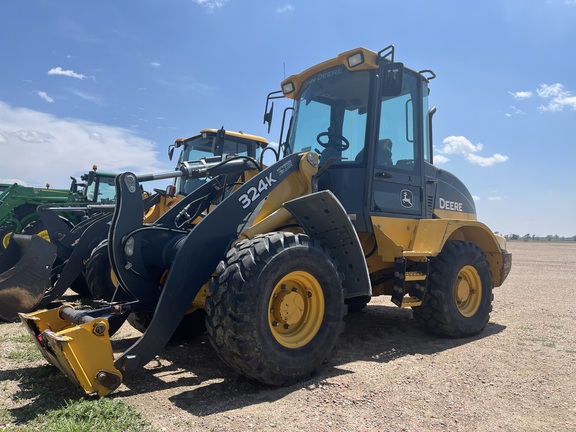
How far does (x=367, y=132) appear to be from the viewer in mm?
5125

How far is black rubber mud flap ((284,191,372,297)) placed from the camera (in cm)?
416

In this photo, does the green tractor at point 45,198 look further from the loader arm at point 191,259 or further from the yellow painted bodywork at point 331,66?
the loader arm at point 191,259

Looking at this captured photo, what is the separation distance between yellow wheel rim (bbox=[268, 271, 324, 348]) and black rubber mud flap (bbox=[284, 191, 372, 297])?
385mm

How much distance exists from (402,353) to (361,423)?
1.97 metres

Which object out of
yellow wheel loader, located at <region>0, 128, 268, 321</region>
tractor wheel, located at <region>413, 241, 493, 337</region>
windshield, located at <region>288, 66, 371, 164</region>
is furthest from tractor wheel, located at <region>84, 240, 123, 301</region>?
tractor wheel, located at <region>413, 241, 493, 337</region>

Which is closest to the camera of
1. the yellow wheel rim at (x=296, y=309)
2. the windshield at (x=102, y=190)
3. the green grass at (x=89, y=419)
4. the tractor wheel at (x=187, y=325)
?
the green grass at (x=89, y=419)

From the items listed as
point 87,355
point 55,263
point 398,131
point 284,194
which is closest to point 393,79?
point 398,131

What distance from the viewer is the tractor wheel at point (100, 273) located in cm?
584

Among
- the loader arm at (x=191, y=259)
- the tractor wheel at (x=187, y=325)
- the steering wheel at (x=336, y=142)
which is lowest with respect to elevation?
the tractor wheel at (x=187, y=325)

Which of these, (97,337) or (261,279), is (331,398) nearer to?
(261,279)

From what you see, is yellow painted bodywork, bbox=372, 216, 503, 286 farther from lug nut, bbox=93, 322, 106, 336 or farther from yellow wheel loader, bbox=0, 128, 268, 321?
lug nut, bbox=93, 322, 106, 336

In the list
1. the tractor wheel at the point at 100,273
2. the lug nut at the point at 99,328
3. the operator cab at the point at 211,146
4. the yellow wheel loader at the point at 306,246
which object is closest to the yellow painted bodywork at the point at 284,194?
the yellow wheel loader at the point at 306,246

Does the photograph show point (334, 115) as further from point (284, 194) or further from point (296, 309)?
point (296, 309)

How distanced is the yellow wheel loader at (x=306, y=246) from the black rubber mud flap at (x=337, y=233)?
0.04ft
